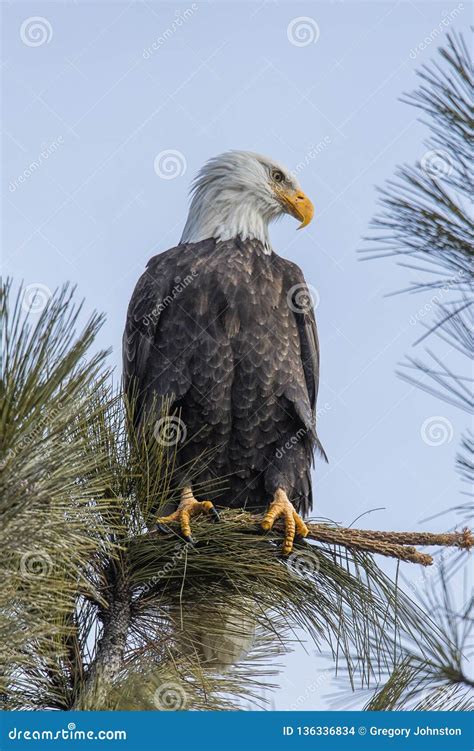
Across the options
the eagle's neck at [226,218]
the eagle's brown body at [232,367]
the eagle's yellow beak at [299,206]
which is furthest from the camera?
the eagle's yellow beak at [299,206]

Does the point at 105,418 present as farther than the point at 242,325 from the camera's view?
No

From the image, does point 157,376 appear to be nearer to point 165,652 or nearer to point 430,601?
point 165,652

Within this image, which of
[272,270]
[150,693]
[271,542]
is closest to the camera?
[150,693]

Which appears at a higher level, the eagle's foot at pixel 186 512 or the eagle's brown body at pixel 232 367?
the eagle's brown body at pixel 232 367

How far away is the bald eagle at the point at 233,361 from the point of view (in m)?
4.37

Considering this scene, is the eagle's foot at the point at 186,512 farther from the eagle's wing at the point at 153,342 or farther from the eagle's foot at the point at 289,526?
the eagle's wing at the point at 153,342

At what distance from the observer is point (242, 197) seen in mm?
5199

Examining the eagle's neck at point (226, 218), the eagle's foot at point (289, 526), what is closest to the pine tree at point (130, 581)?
the eagle's foot at point (289, 526)

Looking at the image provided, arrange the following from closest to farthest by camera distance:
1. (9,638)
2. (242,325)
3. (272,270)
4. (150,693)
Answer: (9,638), (150,693), (242,325), (272,270)

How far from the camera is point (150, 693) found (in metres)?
2.58

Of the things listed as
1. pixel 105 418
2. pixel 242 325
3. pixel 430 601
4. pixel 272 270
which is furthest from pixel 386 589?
pixel 272 270

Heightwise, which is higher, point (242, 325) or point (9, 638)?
point (242, 325)

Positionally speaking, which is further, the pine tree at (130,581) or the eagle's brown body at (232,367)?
the eagle's brown body at (232,367)

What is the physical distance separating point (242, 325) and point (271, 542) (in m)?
1.45
